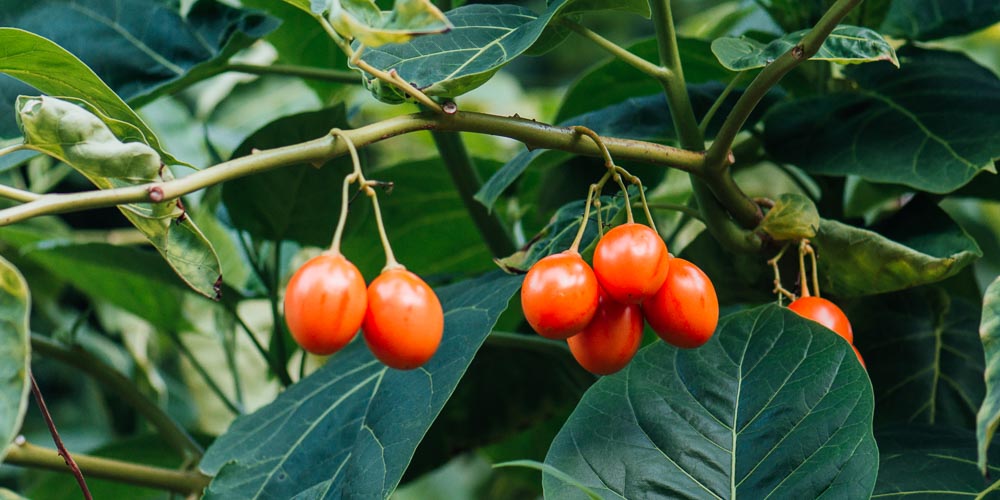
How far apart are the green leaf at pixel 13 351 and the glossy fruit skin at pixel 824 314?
46 cm

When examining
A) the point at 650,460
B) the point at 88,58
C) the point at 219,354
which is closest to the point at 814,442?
the point at 650,460

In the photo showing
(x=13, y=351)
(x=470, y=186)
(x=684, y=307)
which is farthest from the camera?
(x=470, y=186)

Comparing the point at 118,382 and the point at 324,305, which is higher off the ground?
the point at 324,305

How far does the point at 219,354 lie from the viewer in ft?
5.16

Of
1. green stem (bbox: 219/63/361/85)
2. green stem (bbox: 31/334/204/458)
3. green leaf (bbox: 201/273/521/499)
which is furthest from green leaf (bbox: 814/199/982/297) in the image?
green stem (bbox: 31/334/204/458)

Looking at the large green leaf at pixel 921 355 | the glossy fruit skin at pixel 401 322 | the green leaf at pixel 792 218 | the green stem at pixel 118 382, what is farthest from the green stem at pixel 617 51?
the green stem at pixel 118 382

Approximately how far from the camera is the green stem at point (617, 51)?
1.92 ft

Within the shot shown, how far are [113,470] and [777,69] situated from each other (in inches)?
24.9

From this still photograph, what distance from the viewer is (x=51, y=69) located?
1.88 feet

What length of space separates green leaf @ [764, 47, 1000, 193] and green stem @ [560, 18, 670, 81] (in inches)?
8.7

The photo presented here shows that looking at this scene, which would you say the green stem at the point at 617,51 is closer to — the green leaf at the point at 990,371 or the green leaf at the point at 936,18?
the green leaf at the point at 990,371

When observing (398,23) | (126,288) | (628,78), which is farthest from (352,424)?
(126,288)

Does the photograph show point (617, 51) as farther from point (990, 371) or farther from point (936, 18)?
point (936, 18)

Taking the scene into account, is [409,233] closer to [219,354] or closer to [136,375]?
[136,375]
